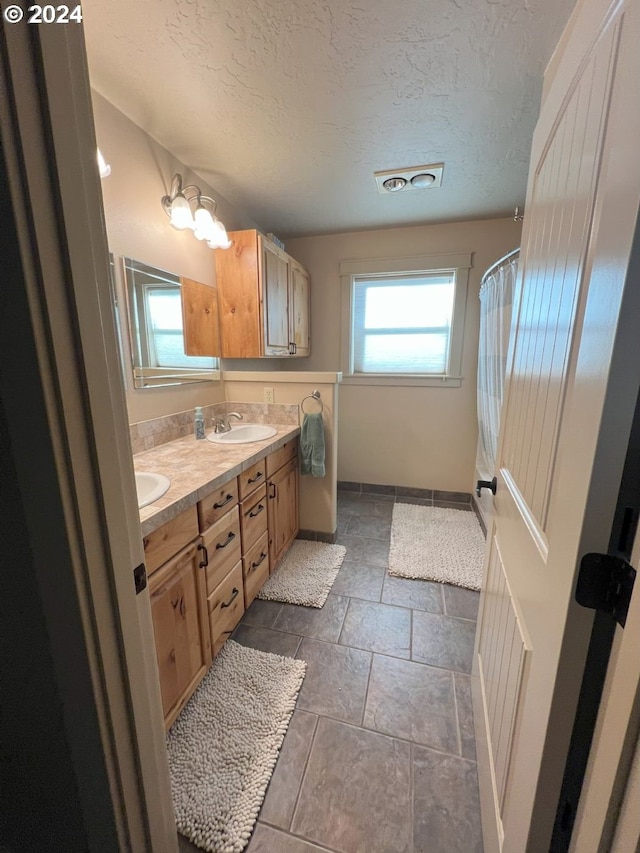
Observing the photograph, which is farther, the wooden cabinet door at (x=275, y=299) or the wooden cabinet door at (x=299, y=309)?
the wooden cabinet door at (x=299, y=309)

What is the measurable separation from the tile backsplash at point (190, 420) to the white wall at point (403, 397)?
1122 millimetres

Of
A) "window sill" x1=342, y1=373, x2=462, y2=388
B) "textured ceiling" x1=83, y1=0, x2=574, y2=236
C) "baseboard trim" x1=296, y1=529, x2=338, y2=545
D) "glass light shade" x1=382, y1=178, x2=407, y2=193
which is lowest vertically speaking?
"baseboard trim" x1=296, y1=529, x2=338, y2=545

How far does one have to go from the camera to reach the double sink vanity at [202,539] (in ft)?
3.64

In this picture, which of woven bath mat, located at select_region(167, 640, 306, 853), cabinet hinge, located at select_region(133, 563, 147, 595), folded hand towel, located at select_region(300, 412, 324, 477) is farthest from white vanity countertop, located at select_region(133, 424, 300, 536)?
woven bath mat, located at select_region(167, 640, 306, 853)

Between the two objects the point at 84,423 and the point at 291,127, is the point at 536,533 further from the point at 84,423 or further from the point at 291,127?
the point at 291,127

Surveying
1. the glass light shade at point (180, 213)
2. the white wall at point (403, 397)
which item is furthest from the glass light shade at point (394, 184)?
the glass light shade at point (180, 213)

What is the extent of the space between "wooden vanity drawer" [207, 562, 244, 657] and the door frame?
2.65ft

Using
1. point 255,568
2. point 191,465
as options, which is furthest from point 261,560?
point 191,465

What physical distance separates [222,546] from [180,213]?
1800 millimetres

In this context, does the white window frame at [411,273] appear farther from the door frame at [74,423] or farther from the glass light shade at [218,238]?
the door frame at [74,423]

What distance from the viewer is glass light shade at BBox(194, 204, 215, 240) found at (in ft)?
6.13

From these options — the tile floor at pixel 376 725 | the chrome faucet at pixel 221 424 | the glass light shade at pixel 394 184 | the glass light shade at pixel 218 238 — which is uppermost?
the glass light shade at pixel 394 184

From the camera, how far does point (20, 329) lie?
16.1 inches

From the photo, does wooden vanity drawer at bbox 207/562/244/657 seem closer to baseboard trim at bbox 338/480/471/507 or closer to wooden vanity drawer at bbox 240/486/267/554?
wooden vanity drawer at bbox 240/486/267/554
